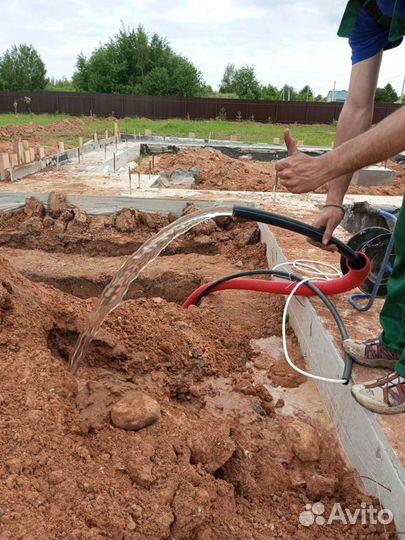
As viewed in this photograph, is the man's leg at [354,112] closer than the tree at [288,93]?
Yes

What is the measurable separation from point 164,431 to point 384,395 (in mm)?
1013

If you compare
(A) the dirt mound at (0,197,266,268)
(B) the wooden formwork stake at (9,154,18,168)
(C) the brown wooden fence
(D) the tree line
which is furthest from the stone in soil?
(D) the tree line

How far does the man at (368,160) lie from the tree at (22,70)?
A: 134 feet

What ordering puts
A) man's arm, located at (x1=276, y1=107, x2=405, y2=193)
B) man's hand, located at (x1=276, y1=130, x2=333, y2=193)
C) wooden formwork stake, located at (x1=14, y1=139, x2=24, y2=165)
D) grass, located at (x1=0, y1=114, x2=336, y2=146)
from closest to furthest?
man's arm, located at (x1=276, y1=107, x2=405, y2=193), man's hand, located at (x1=276, y1=130, x2=333, y2=193), wooden formwork stake, located at (x1=14, y1=139, x2=24, y2=165), grass, located at (x1=0, y1=114, x2=336, y2=146)

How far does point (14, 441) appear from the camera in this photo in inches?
71.3

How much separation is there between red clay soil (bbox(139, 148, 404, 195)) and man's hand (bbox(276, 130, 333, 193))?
5.96 m

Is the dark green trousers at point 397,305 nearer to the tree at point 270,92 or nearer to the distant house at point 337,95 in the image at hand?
the tree at point 270,92

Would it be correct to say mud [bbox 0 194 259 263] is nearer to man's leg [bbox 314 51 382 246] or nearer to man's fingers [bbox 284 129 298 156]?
man's leg [bbox 314 51 382 246]

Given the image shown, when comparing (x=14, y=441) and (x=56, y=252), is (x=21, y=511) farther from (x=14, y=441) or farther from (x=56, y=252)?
(x=56, y=252)

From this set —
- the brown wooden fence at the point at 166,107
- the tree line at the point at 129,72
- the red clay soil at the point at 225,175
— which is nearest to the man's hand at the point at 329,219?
the red clay soil at the point at 225,175

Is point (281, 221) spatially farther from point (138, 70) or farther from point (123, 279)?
point (138, 70)

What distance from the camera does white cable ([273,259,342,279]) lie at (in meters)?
3.51

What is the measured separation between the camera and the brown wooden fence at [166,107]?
87.9 feet

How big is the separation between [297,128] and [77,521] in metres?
25.8
